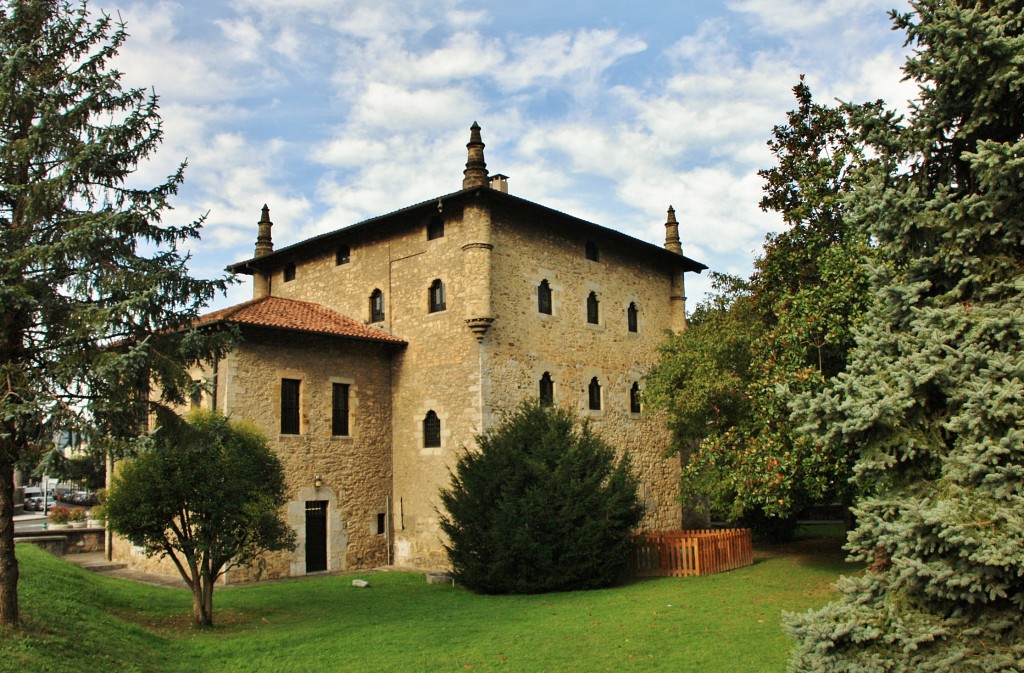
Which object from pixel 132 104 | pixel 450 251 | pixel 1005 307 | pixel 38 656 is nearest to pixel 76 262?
pixel 132 104

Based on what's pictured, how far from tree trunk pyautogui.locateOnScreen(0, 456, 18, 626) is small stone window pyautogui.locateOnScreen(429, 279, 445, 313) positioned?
13596mm

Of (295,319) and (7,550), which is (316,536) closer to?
(295,319)

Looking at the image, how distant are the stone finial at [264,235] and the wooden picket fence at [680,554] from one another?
17353 mm

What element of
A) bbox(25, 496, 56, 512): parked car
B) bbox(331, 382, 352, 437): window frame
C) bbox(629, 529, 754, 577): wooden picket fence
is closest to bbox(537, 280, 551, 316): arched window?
bbox(331, 382, 352, 437): window frame

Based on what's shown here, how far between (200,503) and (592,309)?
15.2 m

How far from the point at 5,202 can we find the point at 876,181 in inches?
453

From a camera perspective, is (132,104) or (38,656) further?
(132,104)

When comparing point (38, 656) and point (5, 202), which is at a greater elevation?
point (5, 202)

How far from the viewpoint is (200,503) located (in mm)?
13852

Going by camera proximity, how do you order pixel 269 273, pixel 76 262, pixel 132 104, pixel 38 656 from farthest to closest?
pixel 269 273
pixel 132 104
pixel 76 262
pixel 38 656

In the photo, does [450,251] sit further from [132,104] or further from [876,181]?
[876,181]

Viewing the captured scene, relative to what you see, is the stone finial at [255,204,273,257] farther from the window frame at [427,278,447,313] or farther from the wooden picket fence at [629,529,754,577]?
the wooden picket fence at [629,529,754,577]

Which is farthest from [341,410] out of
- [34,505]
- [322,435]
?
[34,505]

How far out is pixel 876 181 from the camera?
7094mm
